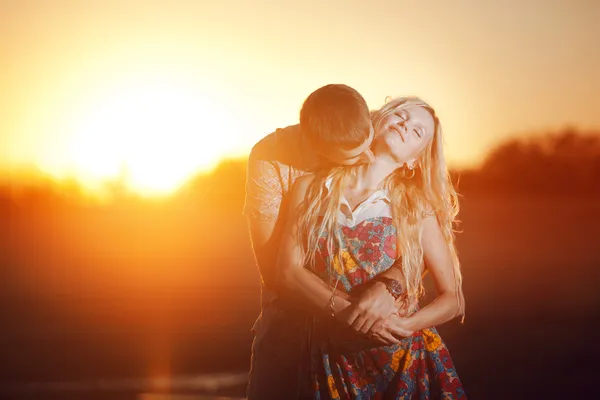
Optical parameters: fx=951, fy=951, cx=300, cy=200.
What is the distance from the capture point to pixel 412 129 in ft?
12.7

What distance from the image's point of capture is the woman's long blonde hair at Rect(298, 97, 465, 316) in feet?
12.4

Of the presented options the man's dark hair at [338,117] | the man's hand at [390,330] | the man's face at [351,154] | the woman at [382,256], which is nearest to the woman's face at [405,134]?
the woman at [382,256]

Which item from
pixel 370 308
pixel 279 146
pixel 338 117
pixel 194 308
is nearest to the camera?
pixel 338 117

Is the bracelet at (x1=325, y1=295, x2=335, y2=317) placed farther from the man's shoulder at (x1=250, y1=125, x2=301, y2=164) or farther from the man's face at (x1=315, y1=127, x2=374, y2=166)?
the man's shoulder at (x1=250, y1=125, x2=301, y2=164)

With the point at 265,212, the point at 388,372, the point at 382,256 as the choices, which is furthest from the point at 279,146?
the point at 388,372

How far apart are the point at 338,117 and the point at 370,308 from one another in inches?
29.4

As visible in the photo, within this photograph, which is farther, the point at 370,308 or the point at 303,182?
the point at 303,182

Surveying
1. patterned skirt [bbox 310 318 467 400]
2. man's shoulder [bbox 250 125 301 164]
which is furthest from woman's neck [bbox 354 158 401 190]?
patterned skirt [bbox 310 318 467 400]

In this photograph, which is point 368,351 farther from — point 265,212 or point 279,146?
point 279,146

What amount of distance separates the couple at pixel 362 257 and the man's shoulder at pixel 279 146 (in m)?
0.08

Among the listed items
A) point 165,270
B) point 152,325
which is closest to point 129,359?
point 152,325

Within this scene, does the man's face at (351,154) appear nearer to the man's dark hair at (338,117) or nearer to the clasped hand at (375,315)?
the man's dark hair at (338,117)

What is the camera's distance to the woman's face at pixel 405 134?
3.84m

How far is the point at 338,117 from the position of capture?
140 inches
